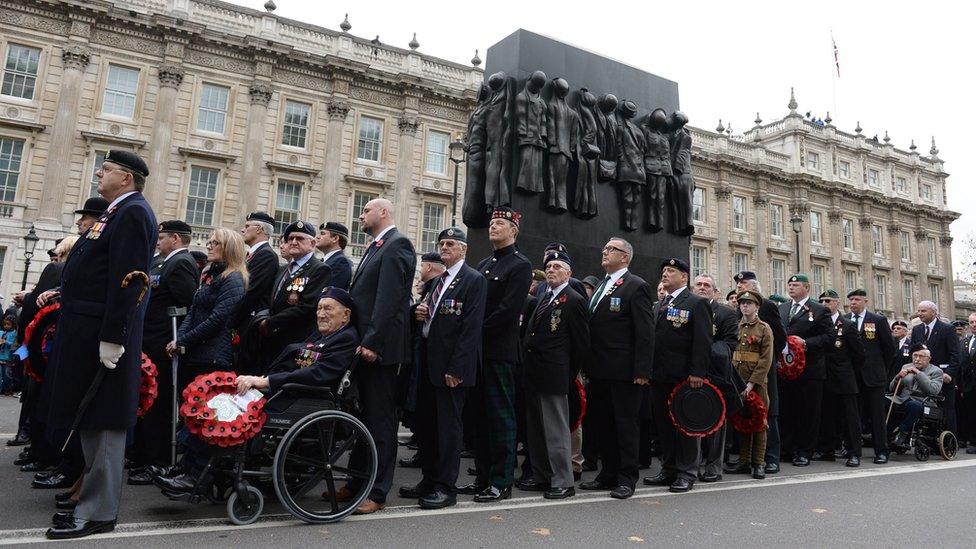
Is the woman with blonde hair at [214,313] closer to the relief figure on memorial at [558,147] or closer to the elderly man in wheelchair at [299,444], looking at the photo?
the elderly man in wheelchair at [299,444]

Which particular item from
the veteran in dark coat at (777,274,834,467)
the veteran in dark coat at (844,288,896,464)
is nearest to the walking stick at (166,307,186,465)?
the veteran in dark coat at (777,274,834,467)

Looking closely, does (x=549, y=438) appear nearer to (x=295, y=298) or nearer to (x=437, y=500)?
(x=437, y=500)

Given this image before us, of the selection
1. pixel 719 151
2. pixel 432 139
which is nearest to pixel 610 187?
pixel 432 139

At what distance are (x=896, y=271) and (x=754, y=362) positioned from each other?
47.5 metres

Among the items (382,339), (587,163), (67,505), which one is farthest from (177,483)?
(587,163)

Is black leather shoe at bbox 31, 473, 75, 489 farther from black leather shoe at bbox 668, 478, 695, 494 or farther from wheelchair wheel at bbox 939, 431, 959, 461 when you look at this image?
wheelchair wheel at bbox 939, 431, 959, 461

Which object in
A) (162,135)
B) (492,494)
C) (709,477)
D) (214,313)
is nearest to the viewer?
(492,494)

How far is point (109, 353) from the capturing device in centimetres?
403

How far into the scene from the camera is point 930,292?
4888cm

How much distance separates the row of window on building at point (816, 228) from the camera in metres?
39.7

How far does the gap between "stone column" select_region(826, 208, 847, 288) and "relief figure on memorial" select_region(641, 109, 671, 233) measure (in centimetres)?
3938

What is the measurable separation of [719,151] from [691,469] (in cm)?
3696

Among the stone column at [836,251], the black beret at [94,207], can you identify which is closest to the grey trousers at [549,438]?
the black beret at [94,207]

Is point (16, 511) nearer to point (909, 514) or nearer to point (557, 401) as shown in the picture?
point (557, 401)
